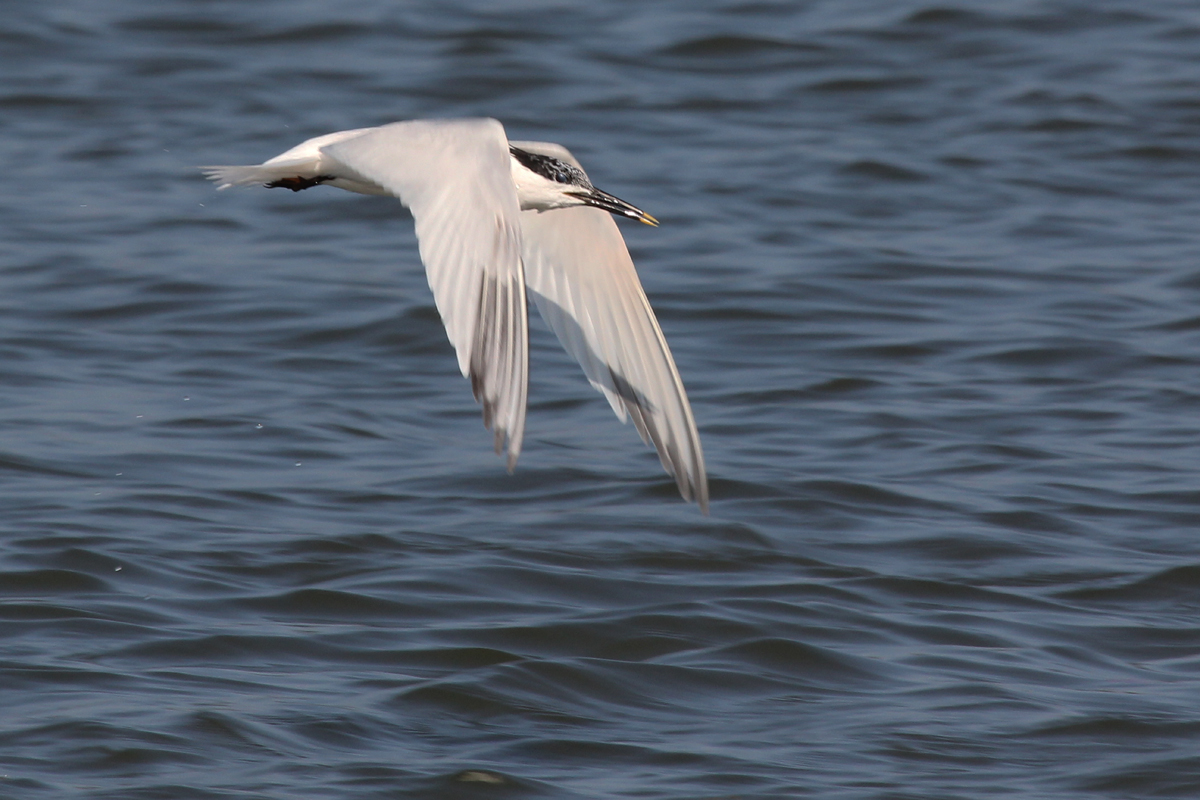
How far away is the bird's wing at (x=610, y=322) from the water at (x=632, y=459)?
59 cm

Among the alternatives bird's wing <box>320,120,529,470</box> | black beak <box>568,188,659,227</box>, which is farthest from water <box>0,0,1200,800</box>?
black beak <box>568,188,659,227</box>

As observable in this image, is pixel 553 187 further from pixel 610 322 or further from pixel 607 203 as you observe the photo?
pixel 610 322

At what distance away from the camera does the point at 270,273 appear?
7.90 meters

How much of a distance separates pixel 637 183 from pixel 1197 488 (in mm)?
3880

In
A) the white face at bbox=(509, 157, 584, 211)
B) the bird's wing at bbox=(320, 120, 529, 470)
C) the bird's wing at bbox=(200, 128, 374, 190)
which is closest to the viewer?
the bird's wing at bbox=(320, 120, 529, 470)

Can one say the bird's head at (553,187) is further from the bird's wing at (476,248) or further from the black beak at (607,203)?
the bird's wing at (476,248)

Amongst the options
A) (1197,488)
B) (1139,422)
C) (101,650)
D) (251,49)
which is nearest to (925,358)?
(1139,422)

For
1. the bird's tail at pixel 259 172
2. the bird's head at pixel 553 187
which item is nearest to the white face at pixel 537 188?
the bird's head at pixel 553 187

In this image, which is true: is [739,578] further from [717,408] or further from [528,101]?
[528,101]

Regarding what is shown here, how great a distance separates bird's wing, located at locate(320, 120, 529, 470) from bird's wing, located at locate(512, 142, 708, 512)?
908mm

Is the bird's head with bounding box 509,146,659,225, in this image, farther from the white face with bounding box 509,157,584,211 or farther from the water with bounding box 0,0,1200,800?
the water with bounding box 0,0,1200,800

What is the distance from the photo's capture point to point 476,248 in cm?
395

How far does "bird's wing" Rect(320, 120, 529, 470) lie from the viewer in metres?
3.86

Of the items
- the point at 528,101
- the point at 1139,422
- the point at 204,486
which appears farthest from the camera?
the point at 528,101
